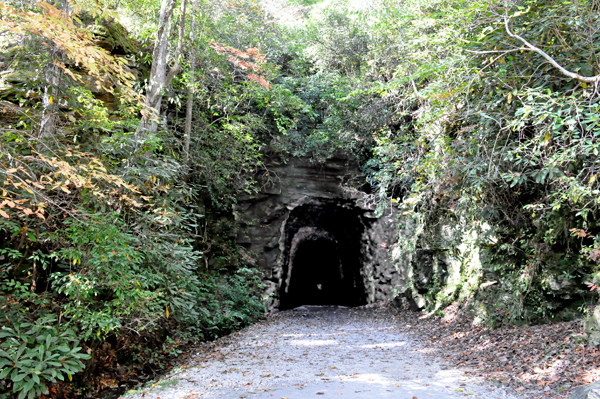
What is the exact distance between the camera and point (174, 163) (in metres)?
6.12

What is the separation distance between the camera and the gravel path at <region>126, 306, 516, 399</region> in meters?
4.00

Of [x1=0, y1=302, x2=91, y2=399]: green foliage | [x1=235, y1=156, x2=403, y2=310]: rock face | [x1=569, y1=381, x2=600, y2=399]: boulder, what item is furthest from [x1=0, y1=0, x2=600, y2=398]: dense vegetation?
[x1=235, y1=156, x2=403, y2=310]: rock face

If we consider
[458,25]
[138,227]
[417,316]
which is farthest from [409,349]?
[458,25]

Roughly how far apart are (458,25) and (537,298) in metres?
4.32

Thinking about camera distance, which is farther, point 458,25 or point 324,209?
point 324,209

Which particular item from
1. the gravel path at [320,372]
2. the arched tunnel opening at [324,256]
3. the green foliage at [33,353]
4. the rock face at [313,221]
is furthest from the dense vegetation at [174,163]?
the arched tunnel opening at [324,256]

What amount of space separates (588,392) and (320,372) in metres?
2.84

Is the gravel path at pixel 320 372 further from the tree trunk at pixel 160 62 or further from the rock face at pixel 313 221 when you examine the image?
the rock face at pixel 313 221

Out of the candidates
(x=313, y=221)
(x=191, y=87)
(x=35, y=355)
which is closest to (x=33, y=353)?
(x=35, y=355)

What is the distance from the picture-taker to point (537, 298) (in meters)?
5.66

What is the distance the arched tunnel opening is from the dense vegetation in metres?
4.41

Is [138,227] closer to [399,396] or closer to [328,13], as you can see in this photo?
[399,396]

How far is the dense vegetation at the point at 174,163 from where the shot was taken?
3.87 meters

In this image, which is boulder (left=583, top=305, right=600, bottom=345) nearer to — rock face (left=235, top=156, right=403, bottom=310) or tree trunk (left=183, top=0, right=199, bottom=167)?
rock face (left=235, top=156, right=403, bottom=310)
